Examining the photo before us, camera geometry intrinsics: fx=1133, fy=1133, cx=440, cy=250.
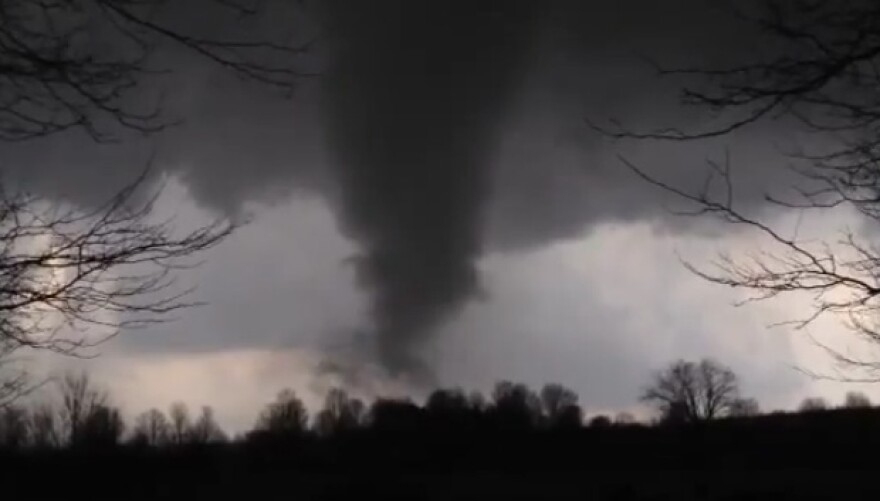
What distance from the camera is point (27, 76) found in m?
5.02

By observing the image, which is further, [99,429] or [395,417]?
→ [395,417]

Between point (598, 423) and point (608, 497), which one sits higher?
point (598, 423)

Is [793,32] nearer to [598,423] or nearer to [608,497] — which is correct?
[608,497]

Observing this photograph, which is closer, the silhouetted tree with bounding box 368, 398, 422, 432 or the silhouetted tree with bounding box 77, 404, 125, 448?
the silhouetted tree with bounding box 77, 404, 125, 448

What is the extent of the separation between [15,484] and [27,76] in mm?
43243

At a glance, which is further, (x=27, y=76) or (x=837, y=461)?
(x=837, y=461)

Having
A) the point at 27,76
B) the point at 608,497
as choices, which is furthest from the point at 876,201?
the point at 608,497

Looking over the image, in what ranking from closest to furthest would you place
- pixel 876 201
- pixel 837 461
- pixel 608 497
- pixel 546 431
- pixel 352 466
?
pixel 876 201
pixel 608 497
pixel 837 461
pixel 352 466
pixel 546 431

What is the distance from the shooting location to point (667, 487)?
54062mm

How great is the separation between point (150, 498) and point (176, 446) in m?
23.3

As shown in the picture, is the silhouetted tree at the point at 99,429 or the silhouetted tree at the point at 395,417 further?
the silhouetted tree at the point at 395,417

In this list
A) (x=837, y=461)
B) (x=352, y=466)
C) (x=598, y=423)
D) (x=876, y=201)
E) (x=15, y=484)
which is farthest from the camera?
(x=598, y=423)

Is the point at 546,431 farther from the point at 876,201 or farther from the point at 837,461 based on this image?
the point at 876,201

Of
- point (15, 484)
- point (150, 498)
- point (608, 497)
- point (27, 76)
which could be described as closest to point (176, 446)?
point (150, 498)
